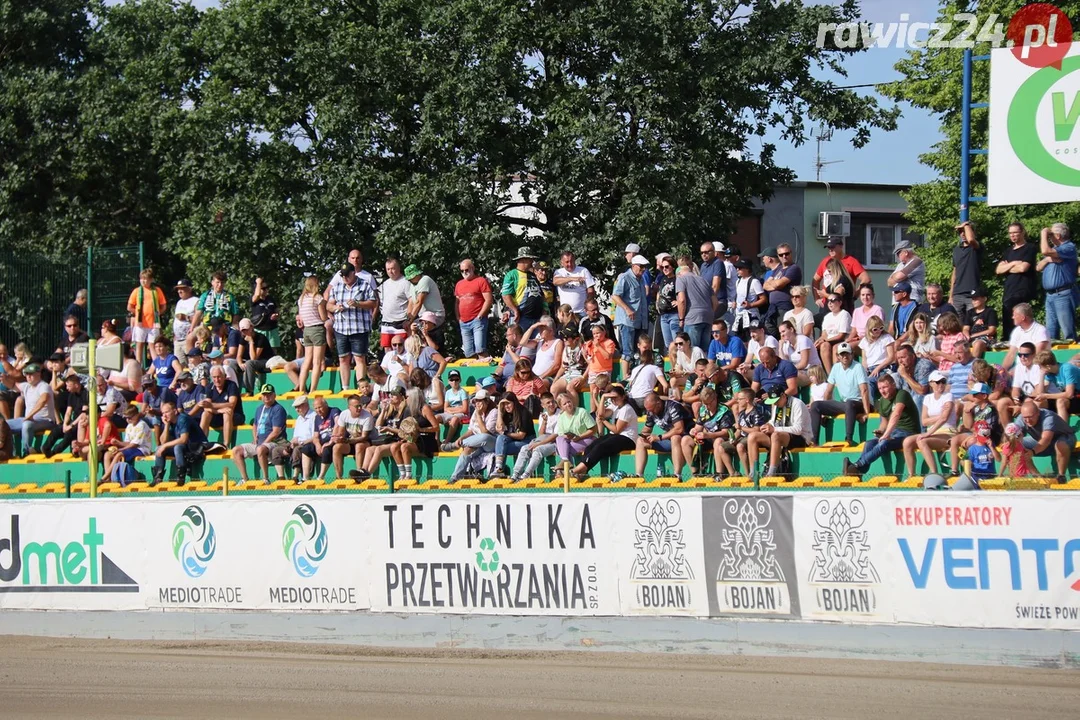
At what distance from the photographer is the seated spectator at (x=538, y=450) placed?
52.6 feet

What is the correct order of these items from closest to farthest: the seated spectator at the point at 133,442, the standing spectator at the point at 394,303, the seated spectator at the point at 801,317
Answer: the seated spectator at the point at 801,317 < the seated spectator at the point at 133,442 < the standing spectator at the point at 394,303

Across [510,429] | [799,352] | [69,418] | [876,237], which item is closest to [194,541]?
[510,429]

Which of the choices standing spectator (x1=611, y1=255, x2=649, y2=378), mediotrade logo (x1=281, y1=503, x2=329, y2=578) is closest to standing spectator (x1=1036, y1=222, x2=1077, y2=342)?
standing spectator (x1=611, y1=255, x2=649, y2=378)

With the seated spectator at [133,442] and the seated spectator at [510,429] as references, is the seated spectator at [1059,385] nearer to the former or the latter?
the seated spectator at [510,429]

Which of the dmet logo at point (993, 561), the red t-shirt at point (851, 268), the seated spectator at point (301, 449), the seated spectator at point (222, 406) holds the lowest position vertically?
the dmet logo at point (993, 561)

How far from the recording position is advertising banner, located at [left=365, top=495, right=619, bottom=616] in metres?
12.4

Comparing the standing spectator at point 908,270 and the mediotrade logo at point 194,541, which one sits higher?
the standing spectator at point 908,270

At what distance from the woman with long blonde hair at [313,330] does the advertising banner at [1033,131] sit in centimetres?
967

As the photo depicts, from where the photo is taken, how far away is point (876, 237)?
121ft

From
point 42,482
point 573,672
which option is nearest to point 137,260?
point 42,482

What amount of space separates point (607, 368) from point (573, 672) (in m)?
7.02

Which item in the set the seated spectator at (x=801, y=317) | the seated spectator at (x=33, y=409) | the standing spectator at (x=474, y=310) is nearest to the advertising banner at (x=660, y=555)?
the seated spectator at (x=801, y=317)

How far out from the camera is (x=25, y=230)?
3159 cm

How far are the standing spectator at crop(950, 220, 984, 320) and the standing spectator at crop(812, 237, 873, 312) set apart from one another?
112cm
